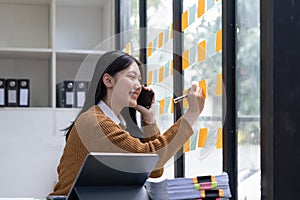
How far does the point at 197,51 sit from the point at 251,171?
598 millimetres

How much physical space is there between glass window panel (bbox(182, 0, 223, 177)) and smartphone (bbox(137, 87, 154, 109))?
0.12 m

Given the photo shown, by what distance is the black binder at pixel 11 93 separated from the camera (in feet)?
13.2

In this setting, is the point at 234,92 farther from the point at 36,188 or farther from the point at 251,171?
the point at 36,188

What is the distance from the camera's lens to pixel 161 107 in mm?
2119

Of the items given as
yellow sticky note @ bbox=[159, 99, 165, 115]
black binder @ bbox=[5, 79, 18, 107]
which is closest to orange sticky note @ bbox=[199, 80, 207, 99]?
yellow sticky note @ bbox=[159, 99, 165, 115]

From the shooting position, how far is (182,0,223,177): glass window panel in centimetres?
190

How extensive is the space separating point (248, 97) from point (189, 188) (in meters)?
0.86

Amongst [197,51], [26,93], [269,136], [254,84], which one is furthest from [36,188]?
[269,136]

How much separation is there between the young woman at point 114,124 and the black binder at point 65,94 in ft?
7.08

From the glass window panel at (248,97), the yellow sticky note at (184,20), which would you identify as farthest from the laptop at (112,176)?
the yellow sticky note at (184,20)

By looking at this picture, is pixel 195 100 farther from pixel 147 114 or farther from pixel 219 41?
pixel 219 41

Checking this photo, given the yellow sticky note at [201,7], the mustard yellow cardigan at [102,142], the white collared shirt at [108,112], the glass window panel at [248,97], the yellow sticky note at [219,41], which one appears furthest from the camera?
the yellow sticky note at [201,7]

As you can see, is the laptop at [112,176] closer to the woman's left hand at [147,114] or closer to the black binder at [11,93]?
the woman's left hand at [147,114]

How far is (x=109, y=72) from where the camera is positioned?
1861 mm
